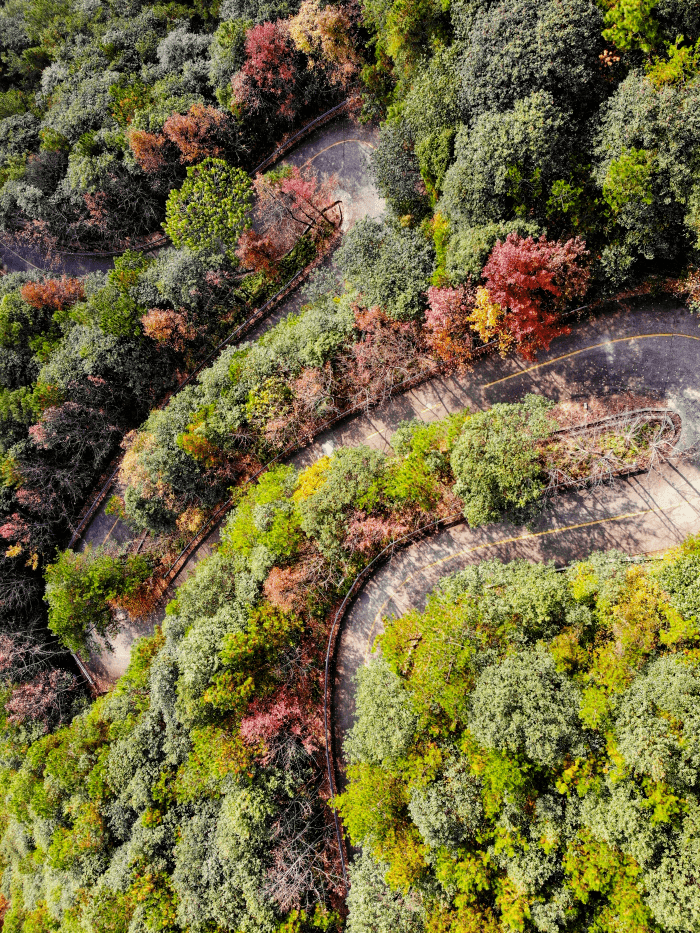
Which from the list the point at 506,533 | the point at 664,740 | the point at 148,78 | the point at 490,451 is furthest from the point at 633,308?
the point at 148,78

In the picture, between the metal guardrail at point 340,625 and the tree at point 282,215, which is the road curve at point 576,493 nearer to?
the metal guardrail at point 340,625

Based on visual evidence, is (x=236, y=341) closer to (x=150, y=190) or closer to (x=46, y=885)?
(x=150, y=190)

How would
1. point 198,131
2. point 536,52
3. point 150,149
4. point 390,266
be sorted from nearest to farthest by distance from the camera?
point 536,52 < point 390,266 < point 198,131 < point 150,149

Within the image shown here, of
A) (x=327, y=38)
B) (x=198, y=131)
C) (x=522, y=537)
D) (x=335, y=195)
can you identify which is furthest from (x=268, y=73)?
(x=522, y=537)

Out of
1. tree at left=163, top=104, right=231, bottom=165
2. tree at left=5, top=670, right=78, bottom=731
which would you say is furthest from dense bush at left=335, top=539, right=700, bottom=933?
tree at left=163, top=104, right=231, bottom=165

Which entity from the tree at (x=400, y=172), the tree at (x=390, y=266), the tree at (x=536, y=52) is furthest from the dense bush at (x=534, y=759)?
the tree at (x=536, y=52)

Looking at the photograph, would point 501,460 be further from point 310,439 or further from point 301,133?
point 301,133
